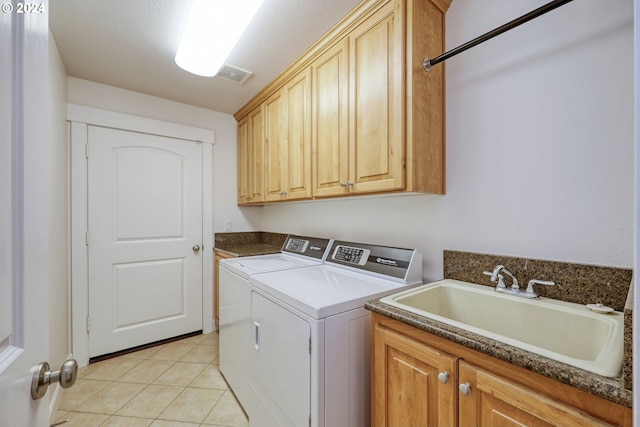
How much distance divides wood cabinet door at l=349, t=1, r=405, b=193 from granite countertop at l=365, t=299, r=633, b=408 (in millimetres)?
657

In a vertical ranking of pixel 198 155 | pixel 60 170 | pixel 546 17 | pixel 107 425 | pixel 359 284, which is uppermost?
pixel 546 17

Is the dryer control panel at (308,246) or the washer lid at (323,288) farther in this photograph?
the dryer control panel at (308,246)

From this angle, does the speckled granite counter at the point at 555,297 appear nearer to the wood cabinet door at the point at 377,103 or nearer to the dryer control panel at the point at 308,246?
the wood cabinet door at the point at 377,103

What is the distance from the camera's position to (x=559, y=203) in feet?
3.65

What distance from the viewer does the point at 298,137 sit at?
1976 mm

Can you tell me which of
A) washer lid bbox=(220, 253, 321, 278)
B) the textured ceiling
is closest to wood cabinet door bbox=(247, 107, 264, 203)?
the textured ceiling

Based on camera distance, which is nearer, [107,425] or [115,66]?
[107,425]

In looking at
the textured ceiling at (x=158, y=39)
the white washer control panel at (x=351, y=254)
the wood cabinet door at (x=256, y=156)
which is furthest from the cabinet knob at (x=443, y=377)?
the wood cabinet door at (x=256, y=156)

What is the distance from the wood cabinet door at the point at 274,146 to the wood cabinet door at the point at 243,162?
0.46 meters

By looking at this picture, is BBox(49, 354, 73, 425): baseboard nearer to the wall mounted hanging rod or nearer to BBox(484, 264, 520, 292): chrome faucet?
BBox(484, 264, 520, 292): chrome faucet

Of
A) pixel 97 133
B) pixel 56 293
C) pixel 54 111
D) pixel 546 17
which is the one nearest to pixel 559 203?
pixel 546 17

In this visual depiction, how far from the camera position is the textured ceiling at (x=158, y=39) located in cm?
147

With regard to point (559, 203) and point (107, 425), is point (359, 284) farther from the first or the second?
point (107, 425)

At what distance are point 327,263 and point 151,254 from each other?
1778mm
